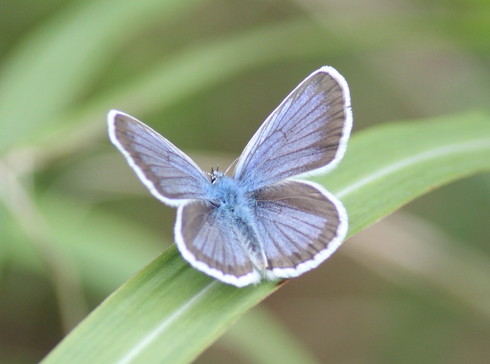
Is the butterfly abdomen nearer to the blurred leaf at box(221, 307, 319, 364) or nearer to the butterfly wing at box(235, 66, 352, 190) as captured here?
the butterfly wing at box(235, 66, 352, 190)

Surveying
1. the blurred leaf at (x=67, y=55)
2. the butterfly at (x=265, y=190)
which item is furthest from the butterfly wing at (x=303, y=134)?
the blurred leaf at (x=67, y=55)

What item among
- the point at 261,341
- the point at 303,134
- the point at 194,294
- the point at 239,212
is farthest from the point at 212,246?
the point at 261,341

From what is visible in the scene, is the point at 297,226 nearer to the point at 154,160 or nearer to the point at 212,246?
the point at 212,246

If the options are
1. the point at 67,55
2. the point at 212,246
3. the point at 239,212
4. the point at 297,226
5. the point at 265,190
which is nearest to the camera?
the point at 212,246

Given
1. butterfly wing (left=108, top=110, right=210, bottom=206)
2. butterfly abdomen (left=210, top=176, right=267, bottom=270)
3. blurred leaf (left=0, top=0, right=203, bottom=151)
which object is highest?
blurred leaf (left=0, top=0, right=203, bottom=151)

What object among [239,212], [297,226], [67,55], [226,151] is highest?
[67,55]

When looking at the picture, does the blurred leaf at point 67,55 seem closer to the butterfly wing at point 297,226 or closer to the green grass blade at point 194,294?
the green grass blade at point 194,294

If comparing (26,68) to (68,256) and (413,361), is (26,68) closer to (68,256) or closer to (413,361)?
(68,256)

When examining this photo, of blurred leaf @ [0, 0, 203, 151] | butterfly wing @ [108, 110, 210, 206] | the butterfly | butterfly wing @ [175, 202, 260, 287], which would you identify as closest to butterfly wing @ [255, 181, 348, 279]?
the butterfly
